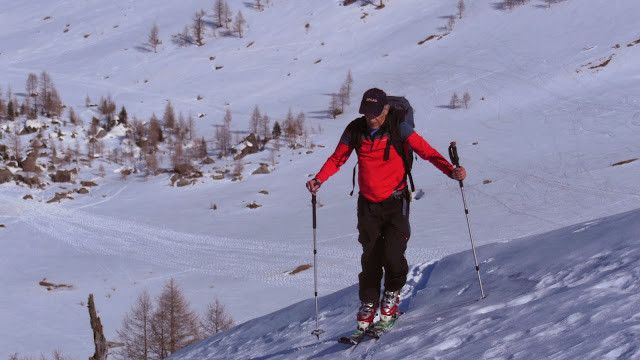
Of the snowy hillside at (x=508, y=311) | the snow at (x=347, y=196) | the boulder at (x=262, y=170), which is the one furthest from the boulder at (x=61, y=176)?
the snowy hillside at (x=508, y=311)

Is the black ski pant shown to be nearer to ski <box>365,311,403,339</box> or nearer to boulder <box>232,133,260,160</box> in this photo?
ski <box>365,311,403,339</box>

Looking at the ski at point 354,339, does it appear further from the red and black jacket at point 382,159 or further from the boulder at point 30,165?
the boulder at point 30,165

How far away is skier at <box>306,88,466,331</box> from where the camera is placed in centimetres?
548

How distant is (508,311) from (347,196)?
34.0 meters

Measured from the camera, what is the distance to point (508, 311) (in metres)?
5.06

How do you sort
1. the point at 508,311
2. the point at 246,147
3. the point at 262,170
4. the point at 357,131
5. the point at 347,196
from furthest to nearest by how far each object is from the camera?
1. the point at 246,147
2. the point at 262,170
3. the point at 347,196
4. the point at 357,131
5. the point at 508,311

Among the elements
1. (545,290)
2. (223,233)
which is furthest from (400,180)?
(223,233)

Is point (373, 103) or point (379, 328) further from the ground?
point (373, 103)

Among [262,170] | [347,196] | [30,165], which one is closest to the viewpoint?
[347,196]

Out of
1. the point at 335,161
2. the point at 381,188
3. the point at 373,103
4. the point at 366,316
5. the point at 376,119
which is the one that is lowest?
the point at 366,316

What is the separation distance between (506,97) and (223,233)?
2910 cm

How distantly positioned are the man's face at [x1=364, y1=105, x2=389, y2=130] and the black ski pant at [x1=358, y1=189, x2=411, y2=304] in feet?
2.35

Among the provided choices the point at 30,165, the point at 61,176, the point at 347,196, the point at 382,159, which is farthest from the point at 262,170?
the point at 382,159

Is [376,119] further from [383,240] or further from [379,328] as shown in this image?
A: [379,328]
